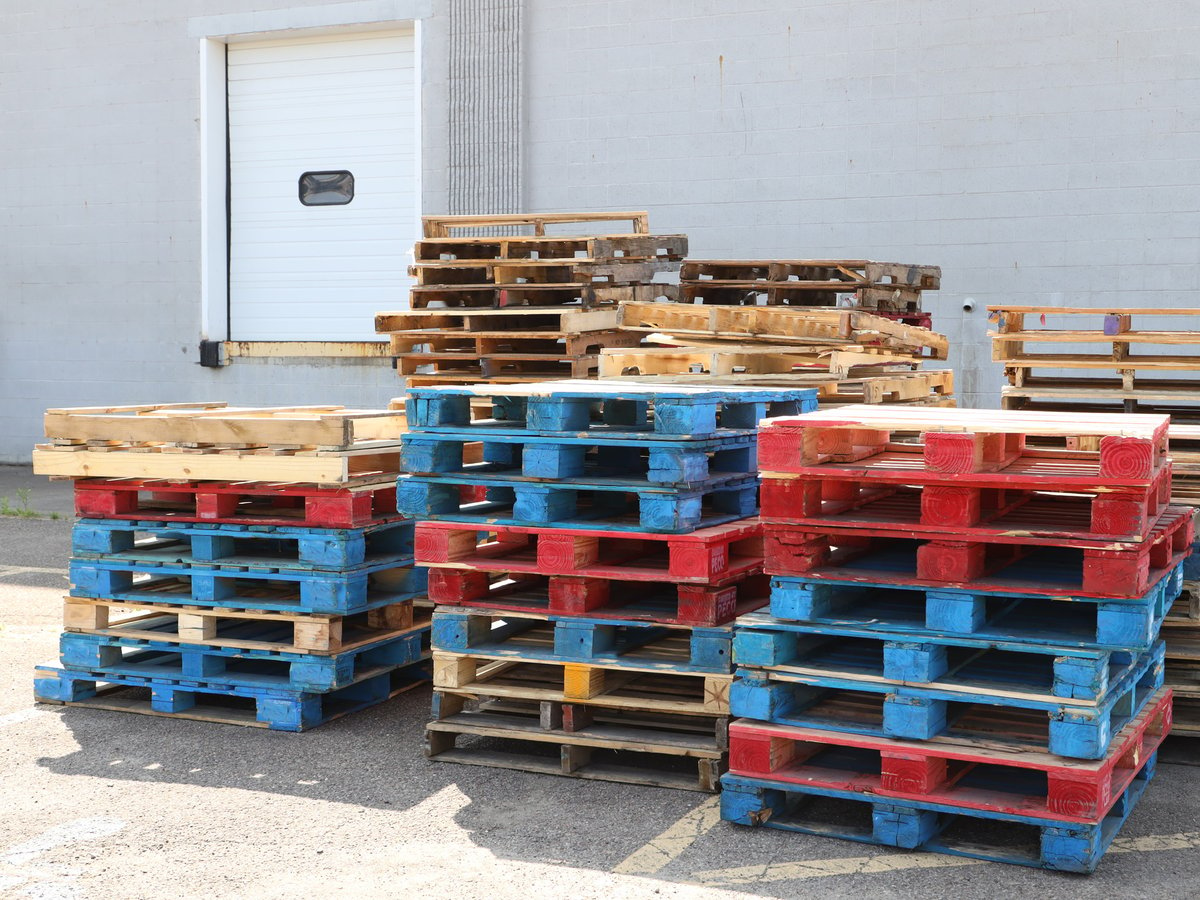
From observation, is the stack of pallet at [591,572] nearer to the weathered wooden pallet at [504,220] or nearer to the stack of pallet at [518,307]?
the stack of pallet at [518,307]

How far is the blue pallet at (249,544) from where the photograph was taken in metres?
6.52

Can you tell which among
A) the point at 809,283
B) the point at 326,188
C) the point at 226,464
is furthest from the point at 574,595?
the point at 326,188

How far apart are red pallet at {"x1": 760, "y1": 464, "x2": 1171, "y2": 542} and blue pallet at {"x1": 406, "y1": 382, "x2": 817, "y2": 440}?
1.86 feet

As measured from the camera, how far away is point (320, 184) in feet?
53.7

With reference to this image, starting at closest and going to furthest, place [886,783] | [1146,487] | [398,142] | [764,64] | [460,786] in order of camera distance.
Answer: [1146,487] → [886,783] → [460,786] → [764,64] → [398,142]

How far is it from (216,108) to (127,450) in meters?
11.0

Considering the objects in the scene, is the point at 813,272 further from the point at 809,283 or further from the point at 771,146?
the point at 771,146

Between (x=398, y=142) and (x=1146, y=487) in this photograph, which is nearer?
(x=1146, y=487)

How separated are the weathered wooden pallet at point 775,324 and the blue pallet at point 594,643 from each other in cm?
225

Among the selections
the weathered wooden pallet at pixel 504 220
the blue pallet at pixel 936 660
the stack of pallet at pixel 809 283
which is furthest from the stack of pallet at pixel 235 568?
the stack of pallet at pixel 809 283

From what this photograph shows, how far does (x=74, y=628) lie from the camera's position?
22.9 ft

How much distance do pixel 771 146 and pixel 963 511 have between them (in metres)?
9.16

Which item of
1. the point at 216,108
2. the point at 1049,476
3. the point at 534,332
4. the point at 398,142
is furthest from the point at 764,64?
the point at 1049,476

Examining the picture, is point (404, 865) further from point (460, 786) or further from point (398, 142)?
point (398, 142)
